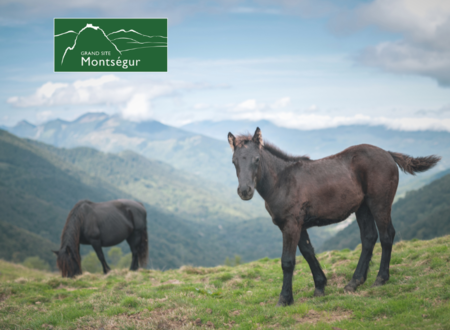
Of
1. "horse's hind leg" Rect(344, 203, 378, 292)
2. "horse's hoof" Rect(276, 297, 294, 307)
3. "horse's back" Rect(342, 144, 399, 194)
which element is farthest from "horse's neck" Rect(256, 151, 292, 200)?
"horse's hind leg" Rect(344, 203, 378, 292)

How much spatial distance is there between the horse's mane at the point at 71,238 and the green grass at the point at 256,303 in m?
3.22

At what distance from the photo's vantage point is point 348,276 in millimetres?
10234

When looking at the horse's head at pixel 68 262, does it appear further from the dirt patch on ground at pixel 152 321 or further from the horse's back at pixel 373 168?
the horse's back at pixel 373 168

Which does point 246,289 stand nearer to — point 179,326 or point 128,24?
point 179,326

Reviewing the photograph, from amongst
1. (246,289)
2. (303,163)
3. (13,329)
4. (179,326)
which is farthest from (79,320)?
(303,163)

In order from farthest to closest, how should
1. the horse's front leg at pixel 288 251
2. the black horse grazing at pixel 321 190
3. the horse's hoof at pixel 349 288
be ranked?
the horse's hoof at pixel 349 288
the black horse grazing at pixel 321 190
the horse's front leg at pixel 288 251

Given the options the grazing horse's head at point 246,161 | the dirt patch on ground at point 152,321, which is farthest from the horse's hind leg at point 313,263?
the dirt patch on ground at point 152,321

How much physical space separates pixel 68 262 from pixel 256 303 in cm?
1142

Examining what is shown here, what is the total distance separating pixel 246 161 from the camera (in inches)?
328

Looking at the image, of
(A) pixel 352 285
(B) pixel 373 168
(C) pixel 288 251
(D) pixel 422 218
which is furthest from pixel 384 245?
(D) pixel 422 218

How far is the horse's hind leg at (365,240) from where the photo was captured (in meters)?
9.40

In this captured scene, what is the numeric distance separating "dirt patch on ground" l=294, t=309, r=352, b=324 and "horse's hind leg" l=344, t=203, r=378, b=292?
75.7 inches

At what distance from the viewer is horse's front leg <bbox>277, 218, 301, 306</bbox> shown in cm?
849

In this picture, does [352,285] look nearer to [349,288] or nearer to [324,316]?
[349,288]
